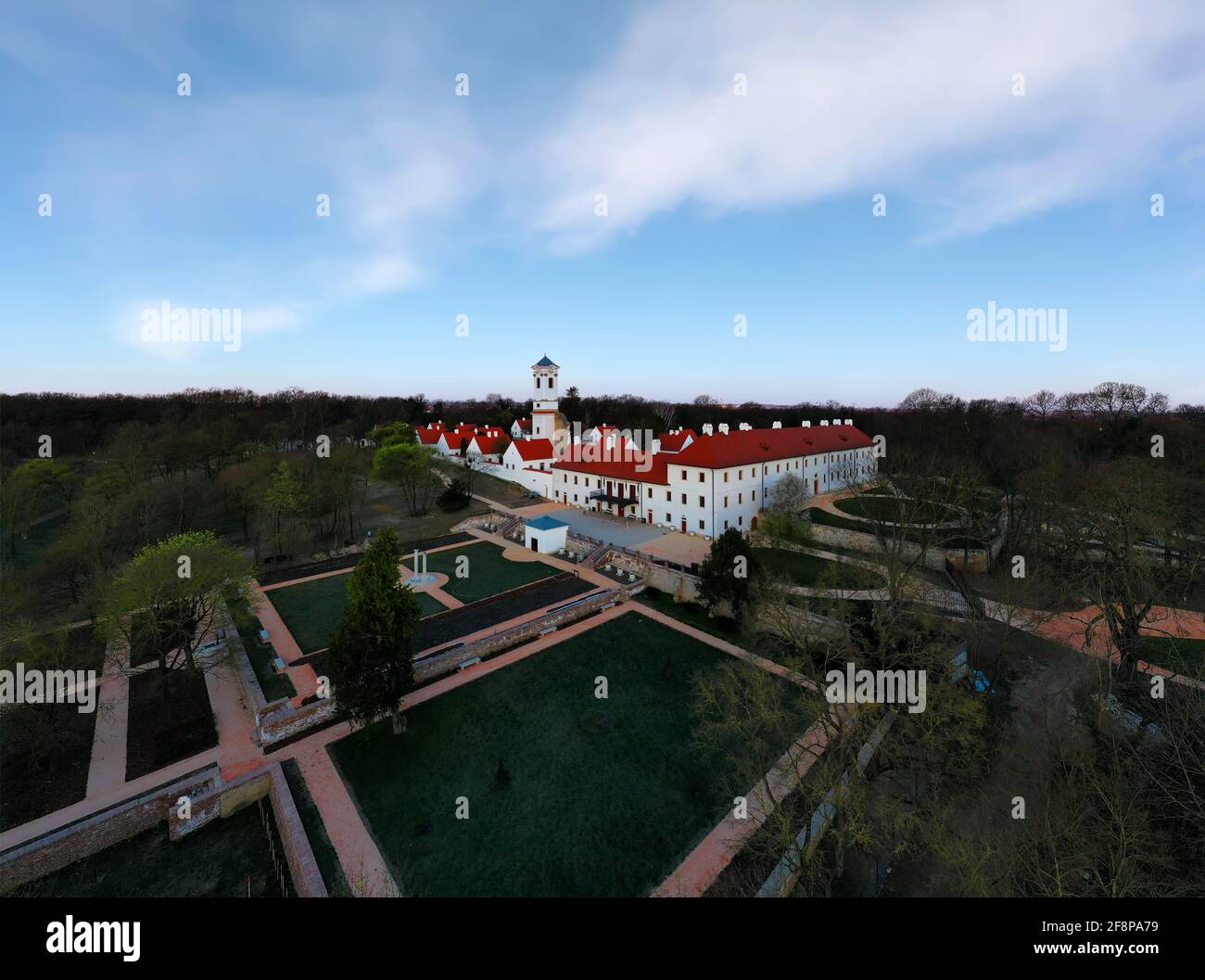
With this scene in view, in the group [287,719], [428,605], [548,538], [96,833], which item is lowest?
[96,833]

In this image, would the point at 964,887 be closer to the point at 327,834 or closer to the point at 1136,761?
the point at 1136,761

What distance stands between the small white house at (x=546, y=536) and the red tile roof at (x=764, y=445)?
32.2ft

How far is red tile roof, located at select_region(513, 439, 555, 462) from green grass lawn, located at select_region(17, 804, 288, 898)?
125 ft

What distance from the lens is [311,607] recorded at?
23984 millimetres

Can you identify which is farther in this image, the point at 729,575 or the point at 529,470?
the point at 529,470

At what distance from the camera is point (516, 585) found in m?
27.0

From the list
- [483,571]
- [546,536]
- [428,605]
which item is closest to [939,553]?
[546,536]

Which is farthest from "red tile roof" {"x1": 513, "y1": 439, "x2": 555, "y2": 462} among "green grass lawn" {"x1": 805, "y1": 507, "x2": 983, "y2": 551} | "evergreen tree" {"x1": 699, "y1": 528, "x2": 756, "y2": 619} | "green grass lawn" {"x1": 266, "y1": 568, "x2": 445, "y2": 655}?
"evergreen tree" {"x1": 699, "y1": 528, "x2": 756, "y2": 619}

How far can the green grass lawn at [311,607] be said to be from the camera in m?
21.2

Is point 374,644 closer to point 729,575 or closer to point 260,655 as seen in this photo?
point 260,655

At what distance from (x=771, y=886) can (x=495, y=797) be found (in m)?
7.12

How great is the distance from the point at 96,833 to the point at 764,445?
1556 inches

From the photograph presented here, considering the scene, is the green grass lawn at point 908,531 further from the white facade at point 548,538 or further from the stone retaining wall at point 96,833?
the stone retaining wall at point 96,833
